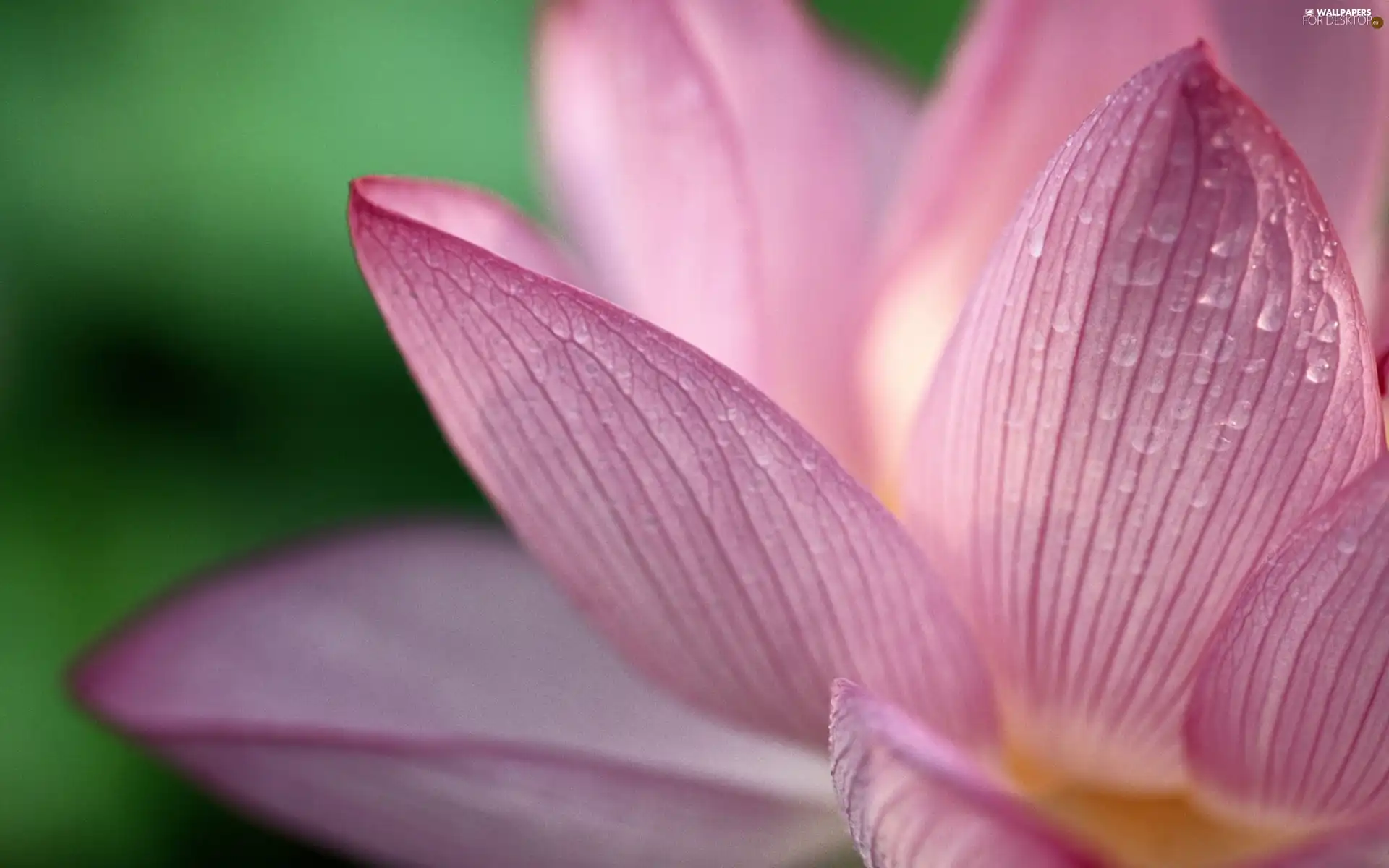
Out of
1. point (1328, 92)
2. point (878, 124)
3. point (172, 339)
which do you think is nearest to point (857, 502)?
point (1328, 92)

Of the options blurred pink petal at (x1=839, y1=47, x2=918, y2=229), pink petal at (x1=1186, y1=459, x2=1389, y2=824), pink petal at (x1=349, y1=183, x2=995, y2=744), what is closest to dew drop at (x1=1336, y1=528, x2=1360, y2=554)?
pink petal at (x1=1186, y1=459, x2=1389, y2=824)

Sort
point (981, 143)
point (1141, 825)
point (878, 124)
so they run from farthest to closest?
point (878, 124) → point (981, 143) → point (1141, 825)

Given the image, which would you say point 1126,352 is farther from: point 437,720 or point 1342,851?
point 437,720

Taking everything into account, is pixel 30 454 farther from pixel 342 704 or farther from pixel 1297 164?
pixel 1297 164

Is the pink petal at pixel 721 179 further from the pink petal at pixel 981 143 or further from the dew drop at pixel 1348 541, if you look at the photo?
the dew drop at pixel 1348 541

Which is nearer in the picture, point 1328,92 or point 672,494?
point 672,494

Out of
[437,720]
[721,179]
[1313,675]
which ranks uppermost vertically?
[721,179]

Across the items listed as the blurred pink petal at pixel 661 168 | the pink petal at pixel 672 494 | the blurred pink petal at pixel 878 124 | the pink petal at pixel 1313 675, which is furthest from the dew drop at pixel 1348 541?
the blurred pink petal at pixel 878 124
